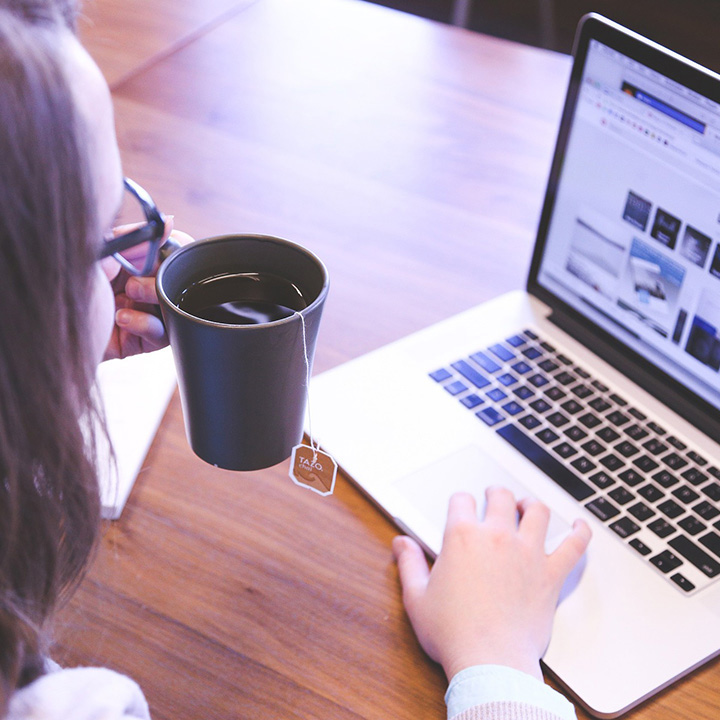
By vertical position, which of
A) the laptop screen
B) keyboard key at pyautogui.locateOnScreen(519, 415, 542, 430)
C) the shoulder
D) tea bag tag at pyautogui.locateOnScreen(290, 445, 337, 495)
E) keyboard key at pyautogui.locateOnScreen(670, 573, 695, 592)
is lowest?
keyboard key at pyautogui.locateOnScreen(670, 573, 695, 592)

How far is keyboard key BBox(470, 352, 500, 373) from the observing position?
2.92 ft

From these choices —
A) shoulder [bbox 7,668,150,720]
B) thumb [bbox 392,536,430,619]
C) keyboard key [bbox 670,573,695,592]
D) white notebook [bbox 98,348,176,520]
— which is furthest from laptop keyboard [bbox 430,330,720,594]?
shoulder [bbox 7,668,150,720]

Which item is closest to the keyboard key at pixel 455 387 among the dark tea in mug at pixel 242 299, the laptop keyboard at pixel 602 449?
the laptop keyboard at pixel 602 449

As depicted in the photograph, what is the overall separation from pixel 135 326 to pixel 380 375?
0.27 metres

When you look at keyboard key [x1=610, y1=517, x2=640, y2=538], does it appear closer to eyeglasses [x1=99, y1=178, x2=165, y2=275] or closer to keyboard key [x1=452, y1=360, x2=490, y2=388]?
keyboard key [x1=452, y1=360, x2=490, y2=388]

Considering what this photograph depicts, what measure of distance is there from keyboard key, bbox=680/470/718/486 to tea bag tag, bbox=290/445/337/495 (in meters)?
0.35

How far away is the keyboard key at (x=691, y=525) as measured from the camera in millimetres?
729

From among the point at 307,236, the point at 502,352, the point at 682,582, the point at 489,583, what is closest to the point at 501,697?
the point at 489,583

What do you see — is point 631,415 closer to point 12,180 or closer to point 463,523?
point 463,523

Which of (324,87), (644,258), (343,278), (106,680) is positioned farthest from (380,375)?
(324,87)

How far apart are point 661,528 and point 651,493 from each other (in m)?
0.04

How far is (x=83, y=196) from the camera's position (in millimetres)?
426

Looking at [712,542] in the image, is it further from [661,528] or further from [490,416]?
[490,416]

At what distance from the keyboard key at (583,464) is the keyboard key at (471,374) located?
13cm
